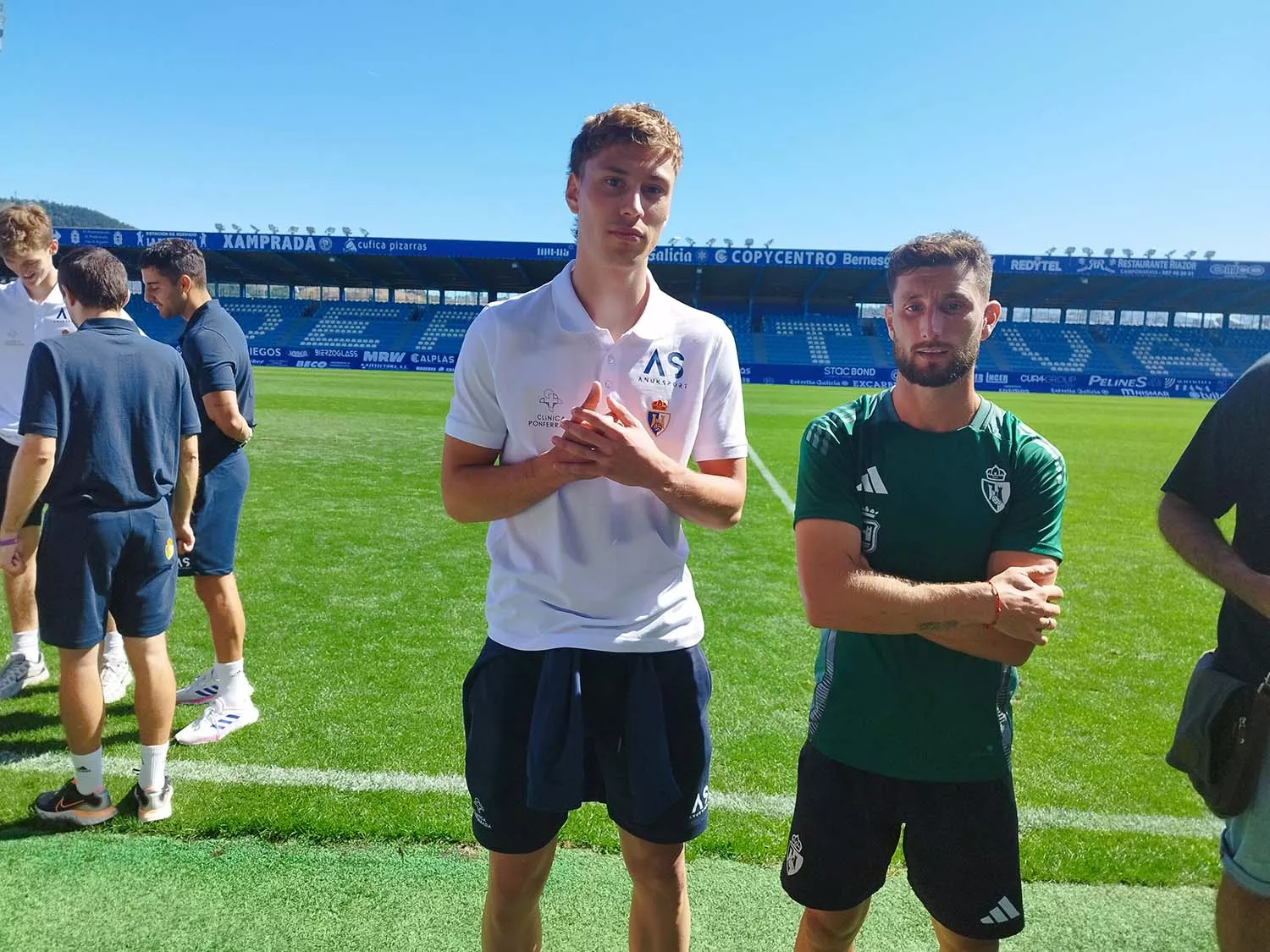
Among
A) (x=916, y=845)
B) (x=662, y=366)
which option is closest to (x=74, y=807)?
(x=662, y=366)

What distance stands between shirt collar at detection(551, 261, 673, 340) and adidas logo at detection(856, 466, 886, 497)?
625 mm

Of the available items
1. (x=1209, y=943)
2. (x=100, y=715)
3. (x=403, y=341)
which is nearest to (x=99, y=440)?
(x=100, y=715)

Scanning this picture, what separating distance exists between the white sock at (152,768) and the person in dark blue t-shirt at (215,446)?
0.66 m

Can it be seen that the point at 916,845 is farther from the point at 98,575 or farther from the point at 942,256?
the point at 98,575

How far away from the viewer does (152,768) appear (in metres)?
3.06

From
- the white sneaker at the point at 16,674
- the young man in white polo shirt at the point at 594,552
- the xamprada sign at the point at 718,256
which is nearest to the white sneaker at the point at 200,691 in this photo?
the white sneaker at the point at 16,674

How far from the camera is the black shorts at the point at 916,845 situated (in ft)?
6.27

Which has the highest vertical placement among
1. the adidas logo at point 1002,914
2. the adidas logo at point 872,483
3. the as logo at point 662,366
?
the as logo at point 662,366

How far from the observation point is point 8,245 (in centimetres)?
383

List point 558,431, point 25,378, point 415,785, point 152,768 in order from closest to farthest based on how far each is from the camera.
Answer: point 558,431
point 152,768
point 415,785
point 25,378

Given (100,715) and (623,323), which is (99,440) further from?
(623,323)

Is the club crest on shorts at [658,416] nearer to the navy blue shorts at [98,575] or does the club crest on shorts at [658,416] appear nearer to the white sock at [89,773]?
the navy blue shorts at [98,575]

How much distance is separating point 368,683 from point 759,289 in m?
48.2

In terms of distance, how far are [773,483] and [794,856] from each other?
10001 millimetres
